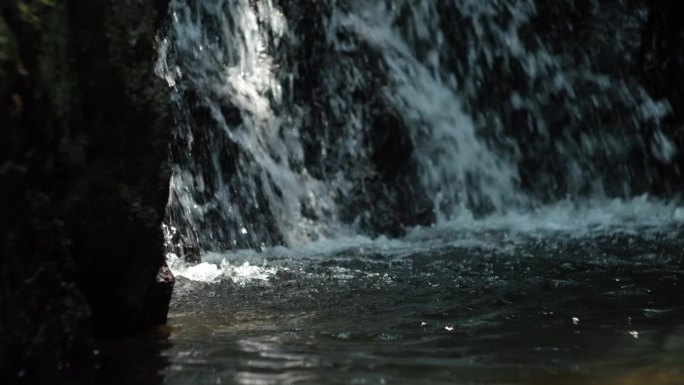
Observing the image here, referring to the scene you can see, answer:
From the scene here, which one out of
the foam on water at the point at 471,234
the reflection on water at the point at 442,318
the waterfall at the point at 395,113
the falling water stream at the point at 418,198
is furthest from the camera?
the waterfall at the point at 395,113

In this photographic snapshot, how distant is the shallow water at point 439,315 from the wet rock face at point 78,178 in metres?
0.35

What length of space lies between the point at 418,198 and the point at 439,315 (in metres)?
4.56

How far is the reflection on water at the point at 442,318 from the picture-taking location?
308cm

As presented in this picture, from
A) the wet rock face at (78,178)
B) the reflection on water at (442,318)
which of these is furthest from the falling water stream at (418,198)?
the wet rock face at (78,178)

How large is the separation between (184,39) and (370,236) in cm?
292

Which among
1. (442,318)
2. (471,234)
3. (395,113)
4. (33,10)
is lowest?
(442,318)

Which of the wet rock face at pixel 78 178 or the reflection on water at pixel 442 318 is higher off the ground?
the wet rock face at pixel 78 178

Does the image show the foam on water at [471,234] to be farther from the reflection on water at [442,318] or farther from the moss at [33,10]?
the moss at [33,10]

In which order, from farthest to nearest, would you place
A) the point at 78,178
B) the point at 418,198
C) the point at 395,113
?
1. the point at 395,113
2. the point at 418,198
3. the point at 78,178

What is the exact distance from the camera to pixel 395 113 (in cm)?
897

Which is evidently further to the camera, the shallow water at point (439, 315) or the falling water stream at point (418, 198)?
the falling water stream at point (418, 198)

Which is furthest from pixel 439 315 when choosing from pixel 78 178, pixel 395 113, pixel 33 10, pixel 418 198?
pixel 395 113

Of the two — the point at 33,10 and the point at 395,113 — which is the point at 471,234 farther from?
the point at 33,10

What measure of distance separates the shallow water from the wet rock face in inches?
13.7
